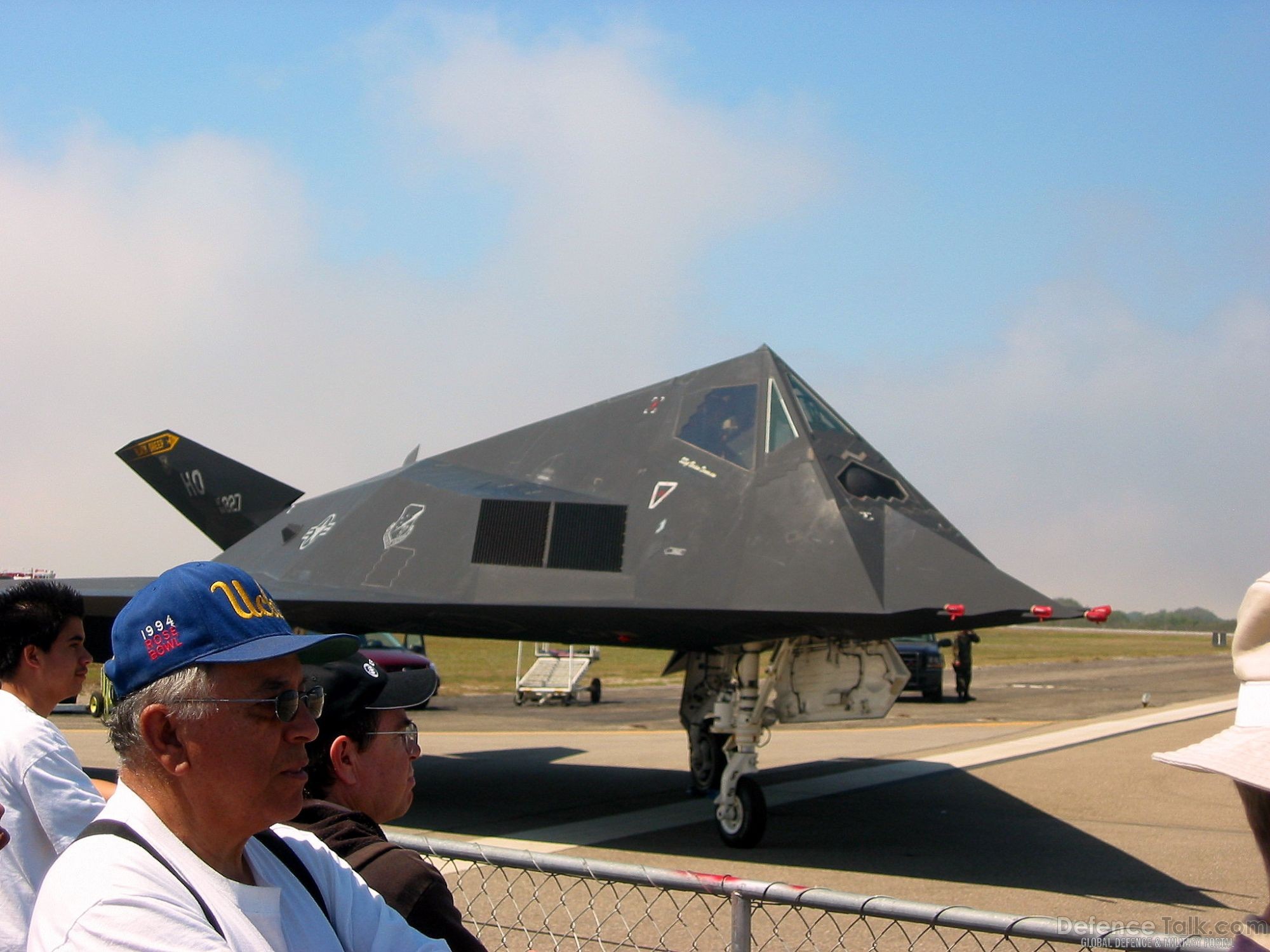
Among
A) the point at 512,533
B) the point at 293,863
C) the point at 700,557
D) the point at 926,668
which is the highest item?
the point at 512,533

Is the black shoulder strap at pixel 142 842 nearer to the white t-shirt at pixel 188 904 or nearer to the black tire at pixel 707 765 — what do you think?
the white t-shirt at pixel 188 904

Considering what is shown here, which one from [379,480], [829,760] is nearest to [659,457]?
[379,480]

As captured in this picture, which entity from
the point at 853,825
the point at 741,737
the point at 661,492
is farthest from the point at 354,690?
the point at 853,825

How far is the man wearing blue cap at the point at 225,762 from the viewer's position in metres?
2.28

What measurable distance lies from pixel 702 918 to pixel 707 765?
5395 mm

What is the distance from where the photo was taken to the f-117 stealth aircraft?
9.30 m

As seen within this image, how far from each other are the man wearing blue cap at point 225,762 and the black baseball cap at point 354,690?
764mm

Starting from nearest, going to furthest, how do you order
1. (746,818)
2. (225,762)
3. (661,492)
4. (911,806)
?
(225,762) < (746,818) < (661,492) < (911,806)

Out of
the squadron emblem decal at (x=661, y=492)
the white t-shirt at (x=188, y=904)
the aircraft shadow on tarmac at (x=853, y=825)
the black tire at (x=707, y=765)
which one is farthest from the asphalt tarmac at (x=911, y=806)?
the white t-shirt at (x=188, y=904)

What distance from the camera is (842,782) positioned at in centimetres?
1503

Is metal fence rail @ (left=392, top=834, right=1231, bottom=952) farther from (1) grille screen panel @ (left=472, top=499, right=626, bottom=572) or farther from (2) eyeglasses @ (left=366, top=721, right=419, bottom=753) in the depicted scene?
(1) grille screen panel @ (left=472, top=499, right=626, bottom=572)

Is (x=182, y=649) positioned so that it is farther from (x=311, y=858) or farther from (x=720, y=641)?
(x=720, y=641)

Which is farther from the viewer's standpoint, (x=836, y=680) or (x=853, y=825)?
(x=853, y=825)

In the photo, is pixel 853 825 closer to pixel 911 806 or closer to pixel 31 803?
pixel 911 806
